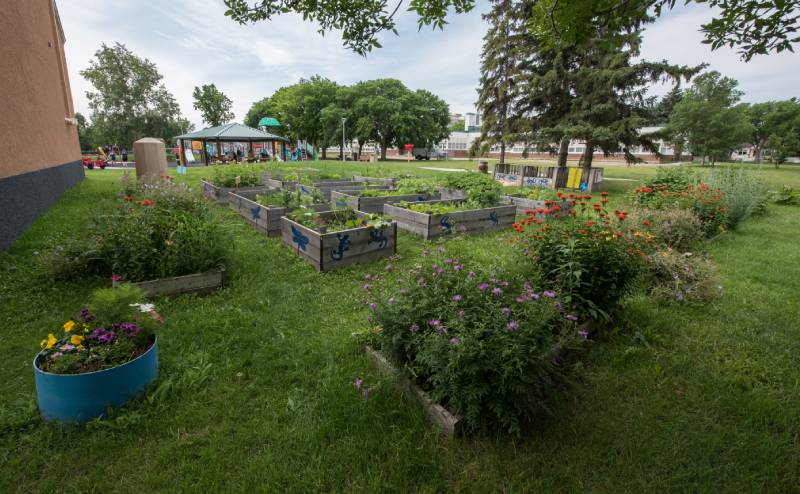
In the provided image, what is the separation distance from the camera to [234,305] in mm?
3977

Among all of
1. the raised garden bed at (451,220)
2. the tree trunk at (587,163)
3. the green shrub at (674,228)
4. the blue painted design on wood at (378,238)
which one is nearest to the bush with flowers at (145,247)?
the blue painted design on wood at (378,238)

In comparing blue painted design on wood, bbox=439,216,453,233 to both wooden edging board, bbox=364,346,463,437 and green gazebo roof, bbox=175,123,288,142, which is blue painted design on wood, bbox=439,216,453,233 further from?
green gazebo roof, bbox=175,123,288,142

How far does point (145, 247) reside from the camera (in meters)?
4.04

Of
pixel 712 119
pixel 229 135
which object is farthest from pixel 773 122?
pixel 229 135

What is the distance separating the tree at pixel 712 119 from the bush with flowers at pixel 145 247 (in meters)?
50.1

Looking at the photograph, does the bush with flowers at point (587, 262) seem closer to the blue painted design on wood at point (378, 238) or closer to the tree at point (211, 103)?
the blue painted design on wood at point (378, 238)

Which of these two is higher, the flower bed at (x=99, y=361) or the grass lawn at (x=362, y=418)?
the flower bed at (x=99, y=361)

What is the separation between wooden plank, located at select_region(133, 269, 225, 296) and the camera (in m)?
3.93

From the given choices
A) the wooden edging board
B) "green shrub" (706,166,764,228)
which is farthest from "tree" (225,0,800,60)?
"green shrub" (706,166,764,228)

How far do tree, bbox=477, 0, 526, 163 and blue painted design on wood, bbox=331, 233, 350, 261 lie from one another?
1356cm

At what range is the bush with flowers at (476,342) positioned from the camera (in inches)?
82.4

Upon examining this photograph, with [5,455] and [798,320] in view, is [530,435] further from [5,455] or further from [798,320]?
[798,320]

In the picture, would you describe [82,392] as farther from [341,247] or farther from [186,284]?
[341,247]

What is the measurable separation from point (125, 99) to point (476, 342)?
48008 millimetres
